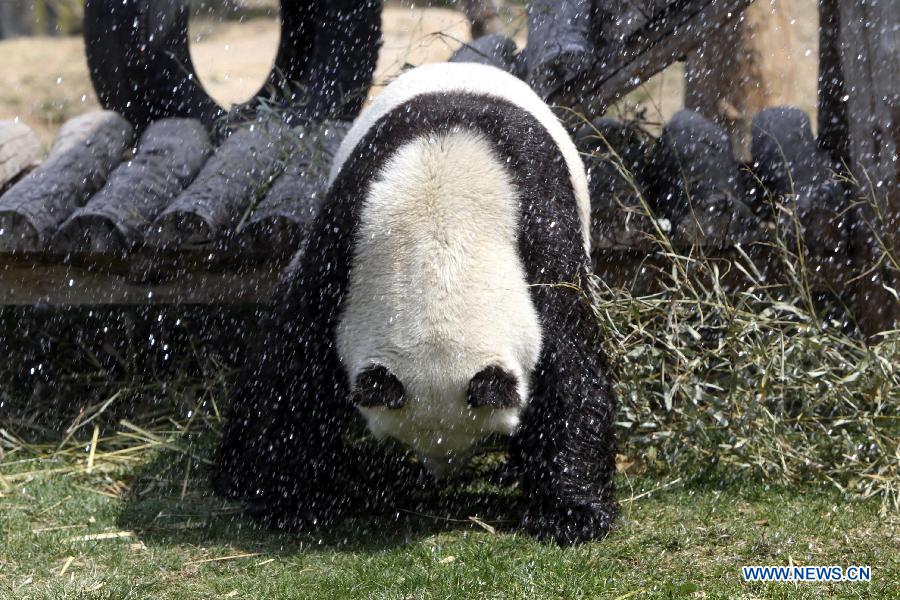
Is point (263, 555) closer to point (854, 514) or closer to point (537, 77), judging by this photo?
point (854, 514)

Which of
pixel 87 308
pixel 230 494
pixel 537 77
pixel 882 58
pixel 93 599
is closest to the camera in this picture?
pixel 93 599

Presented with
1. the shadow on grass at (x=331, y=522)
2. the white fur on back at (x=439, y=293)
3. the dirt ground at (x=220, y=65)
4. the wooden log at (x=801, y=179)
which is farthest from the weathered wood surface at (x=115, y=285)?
the dirt ground at (x=220, y=65)

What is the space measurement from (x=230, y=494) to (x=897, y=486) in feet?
9.33

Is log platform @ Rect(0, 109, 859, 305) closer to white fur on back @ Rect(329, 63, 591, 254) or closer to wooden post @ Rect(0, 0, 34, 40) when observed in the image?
white fur on back @ Rect(329, 63, 591, 254)

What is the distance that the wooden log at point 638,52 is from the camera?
516 cm

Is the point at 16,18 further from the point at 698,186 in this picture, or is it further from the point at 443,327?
the point at 443,327

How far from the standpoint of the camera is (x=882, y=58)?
4.99 meters

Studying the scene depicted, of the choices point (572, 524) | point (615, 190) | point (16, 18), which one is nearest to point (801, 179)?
point (615, 190)

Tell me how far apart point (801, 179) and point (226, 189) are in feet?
9.80

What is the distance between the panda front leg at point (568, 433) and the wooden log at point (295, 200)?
4.47ft

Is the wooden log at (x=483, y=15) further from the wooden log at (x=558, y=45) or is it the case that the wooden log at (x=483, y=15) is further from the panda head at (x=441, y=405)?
the panda head at (x=441, y=405)

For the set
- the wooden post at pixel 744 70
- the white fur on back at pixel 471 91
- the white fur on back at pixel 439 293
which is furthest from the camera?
the wooden post at pixel 744 70

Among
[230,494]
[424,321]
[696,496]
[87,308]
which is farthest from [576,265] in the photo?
[87,308]

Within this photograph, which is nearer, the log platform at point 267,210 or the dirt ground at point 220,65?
the log platform at point 267,210
